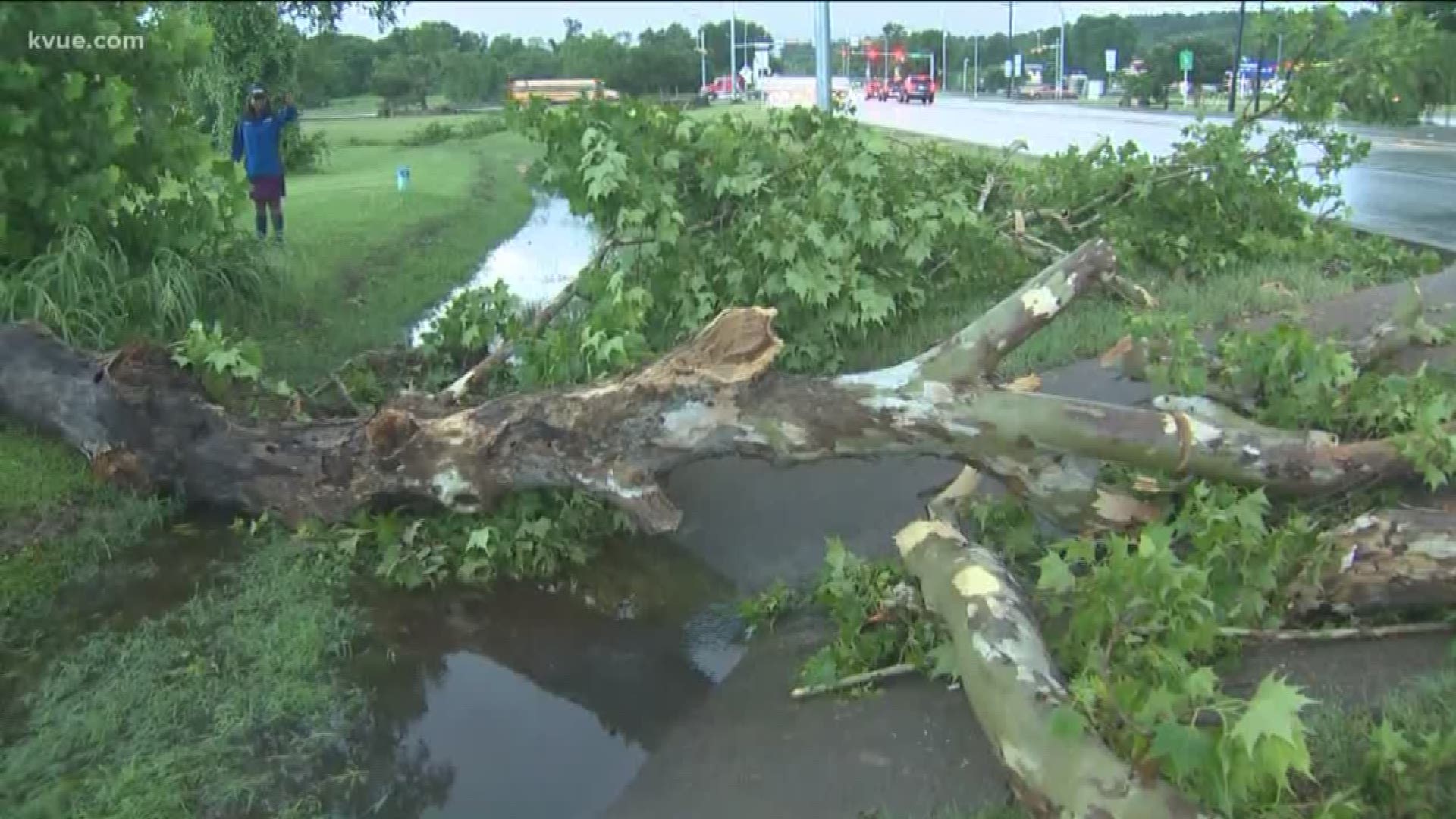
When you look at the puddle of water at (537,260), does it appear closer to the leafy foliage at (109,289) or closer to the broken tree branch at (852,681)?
the leafy foliage at (109,289)

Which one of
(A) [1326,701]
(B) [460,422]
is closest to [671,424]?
(B) [460,422]

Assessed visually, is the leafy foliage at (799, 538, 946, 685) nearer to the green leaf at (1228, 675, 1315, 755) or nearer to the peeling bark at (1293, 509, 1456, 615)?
the peeling bark at (1293, 509, 1456, 615)

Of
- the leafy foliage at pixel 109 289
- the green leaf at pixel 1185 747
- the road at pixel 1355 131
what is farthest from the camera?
the road at pixel 1355 131

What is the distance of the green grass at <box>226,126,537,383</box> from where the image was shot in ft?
29.8

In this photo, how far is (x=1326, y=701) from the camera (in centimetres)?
372

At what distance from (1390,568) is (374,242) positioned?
478 inches

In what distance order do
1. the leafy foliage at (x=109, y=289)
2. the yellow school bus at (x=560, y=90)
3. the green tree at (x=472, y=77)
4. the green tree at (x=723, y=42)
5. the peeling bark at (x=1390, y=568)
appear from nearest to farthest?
the peeling bark at (x=1390, y=568)
the green tree at (x=472, y=77)
the yellow school bus at (x=560, y=90)
the leafy foliage at (x=109, y=289)
the green tree at (x=723, y=42)

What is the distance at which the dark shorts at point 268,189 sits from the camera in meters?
11.5

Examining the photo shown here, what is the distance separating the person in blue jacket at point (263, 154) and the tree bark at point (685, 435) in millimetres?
2660

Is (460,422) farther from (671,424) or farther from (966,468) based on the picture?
(966,468)

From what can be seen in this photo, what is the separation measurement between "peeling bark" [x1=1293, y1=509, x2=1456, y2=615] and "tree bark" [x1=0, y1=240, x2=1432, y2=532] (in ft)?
1.95

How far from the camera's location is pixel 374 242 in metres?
14.3

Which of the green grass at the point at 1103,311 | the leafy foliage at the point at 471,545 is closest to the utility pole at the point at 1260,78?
the green grass at the point at 1103,311

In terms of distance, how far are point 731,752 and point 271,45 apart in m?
2.94
